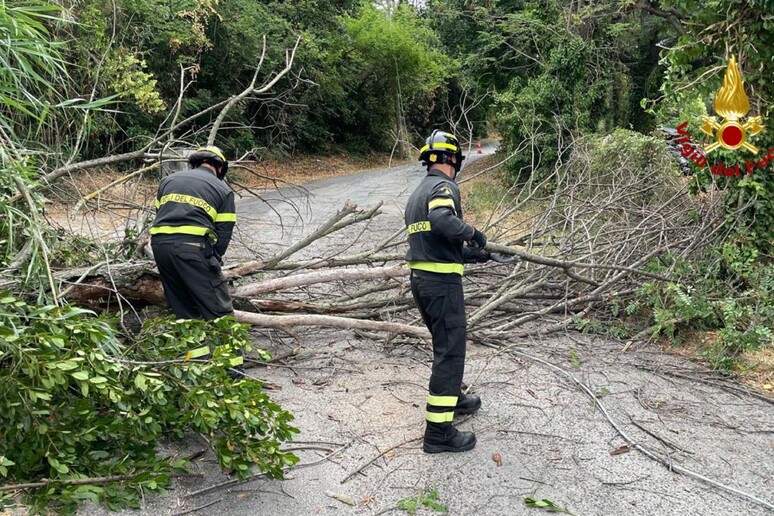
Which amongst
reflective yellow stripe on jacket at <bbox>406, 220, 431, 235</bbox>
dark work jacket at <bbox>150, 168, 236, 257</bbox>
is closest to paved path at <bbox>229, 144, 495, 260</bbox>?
dark work jacket at <bbox>150, 168, 236, 257</bbox>

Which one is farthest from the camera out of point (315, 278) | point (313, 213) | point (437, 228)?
point (313, 213)

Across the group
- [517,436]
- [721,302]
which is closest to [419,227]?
[517,436]

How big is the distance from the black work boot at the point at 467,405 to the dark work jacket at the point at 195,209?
1.85 m

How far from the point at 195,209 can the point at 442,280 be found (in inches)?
65.0

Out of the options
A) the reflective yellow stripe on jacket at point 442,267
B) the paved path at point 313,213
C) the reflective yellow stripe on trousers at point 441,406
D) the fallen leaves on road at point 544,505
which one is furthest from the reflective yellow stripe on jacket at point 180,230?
the fallen leaves on road at point 544,505

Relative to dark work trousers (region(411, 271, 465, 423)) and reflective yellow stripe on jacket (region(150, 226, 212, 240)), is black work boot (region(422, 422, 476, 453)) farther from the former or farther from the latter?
reflective yellow stripe on jacket (region(150, 226, 212, 240))

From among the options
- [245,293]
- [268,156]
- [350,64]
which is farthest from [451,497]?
[350,64]

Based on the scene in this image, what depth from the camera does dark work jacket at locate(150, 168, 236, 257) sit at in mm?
3744

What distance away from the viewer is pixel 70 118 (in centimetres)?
562

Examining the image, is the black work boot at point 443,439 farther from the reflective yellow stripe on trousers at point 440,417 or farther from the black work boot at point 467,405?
the black work boot at point 467,405

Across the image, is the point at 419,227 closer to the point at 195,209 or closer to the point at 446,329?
the point at 446,329

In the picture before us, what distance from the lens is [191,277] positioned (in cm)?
375

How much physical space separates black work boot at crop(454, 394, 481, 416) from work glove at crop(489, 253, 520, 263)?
2.90ft

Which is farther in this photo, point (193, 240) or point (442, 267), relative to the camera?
point (193, 240)
